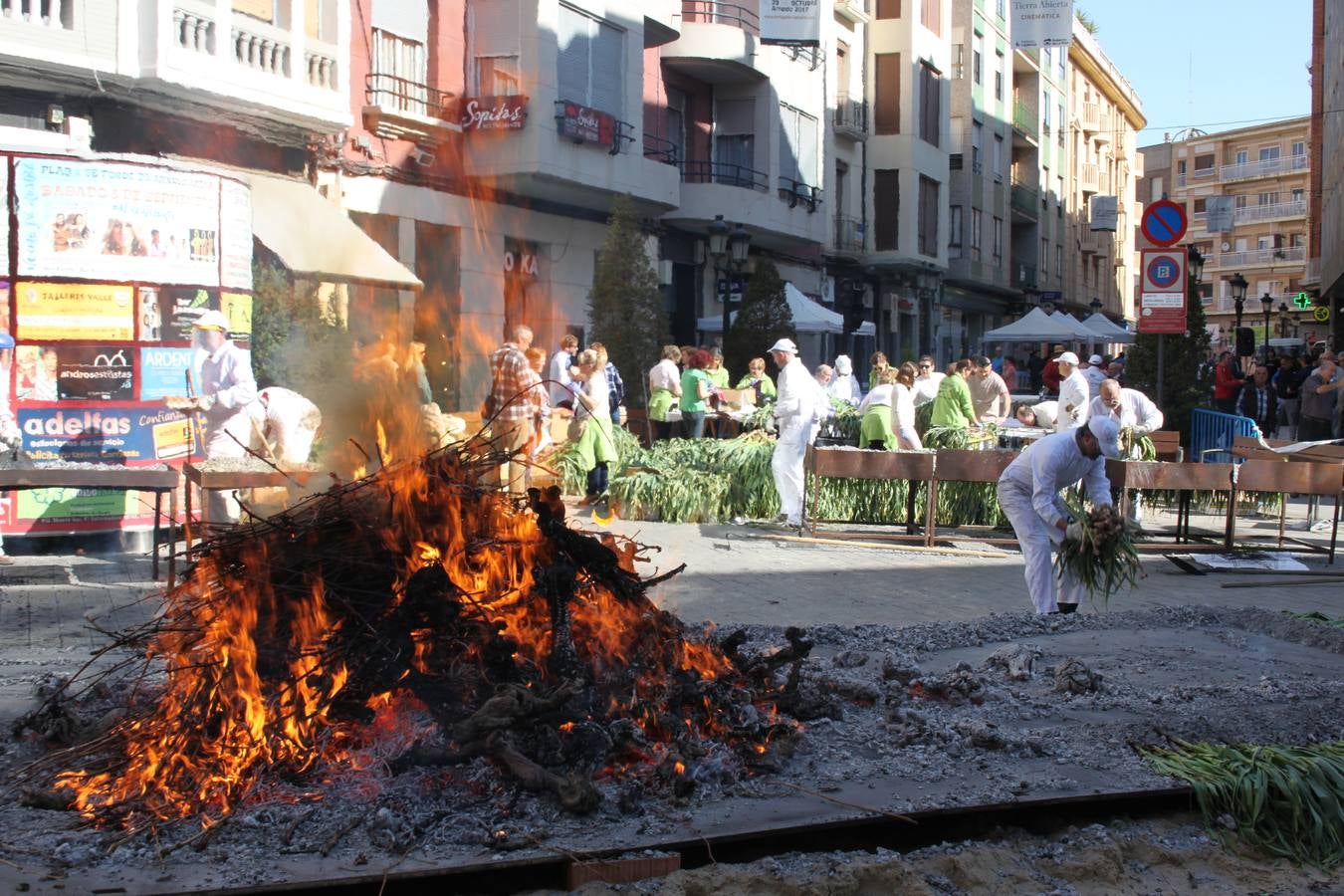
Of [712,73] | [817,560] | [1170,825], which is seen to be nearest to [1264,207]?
[712,73]

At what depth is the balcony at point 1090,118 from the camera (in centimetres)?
7075

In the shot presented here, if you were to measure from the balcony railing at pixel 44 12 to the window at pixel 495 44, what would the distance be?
9.05 metres

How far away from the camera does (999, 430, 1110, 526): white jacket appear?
941 centimetres

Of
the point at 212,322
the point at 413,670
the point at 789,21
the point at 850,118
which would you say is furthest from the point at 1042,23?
the point at 413,670

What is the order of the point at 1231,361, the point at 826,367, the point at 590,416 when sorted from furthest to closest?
the point at 1231,361
the point at 826,367
the point at 590,416

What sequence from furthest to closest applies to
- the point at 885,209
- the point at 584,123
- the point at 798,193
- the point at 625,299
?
the point at 885,209
the point at 798,193
the point at 625,299
the point at 584,123

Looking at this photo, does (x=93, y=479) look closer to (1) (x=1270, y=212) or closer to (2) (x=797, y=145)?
(2) (x=797, y=145)

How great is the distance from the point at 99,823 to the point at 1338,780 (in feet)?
15.2

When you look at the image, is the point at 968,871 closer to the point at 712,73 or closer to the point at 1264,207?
the point at 712,73

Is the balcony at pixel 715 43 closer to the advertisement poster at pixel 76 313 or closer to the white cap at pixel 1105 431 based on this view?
the advertisement poster at pixel 76 313

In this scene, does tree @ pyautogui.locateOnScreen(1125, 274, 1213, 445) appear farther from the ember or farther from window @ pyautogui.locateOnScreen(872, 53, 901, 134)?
window @ pyautogui.locateOnScreen(872, 53, 901, 134)

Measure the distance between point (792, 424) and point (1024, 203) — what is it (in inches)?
1859

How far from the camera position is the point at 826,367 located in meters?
19.4

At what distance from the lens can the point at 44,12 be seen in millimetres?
15922
